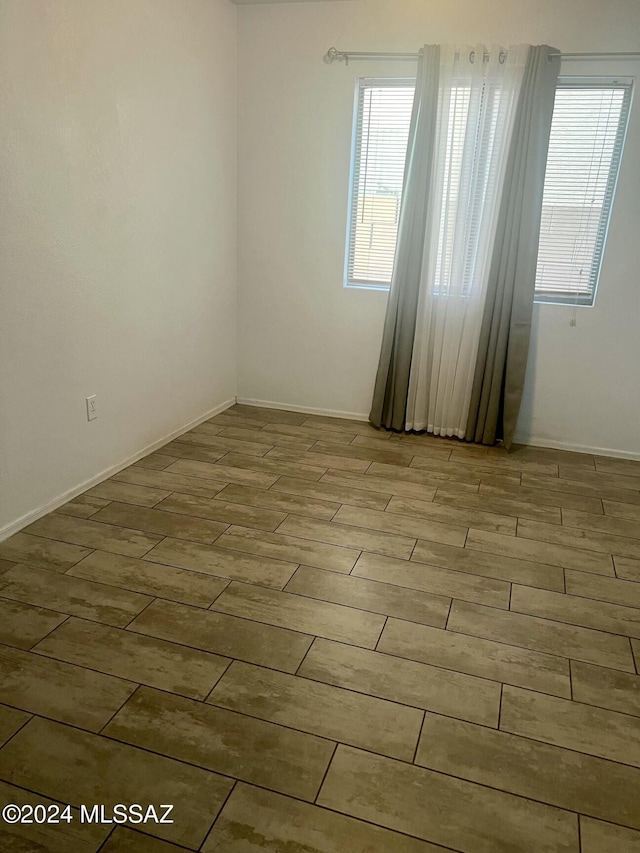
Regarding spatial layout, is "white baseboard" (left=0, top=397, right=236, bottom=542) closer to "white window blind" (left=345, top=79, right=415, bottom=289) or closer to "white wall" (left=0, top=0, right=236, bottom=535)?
"white wall" (left=0, top=0, right=236, bottom=535)

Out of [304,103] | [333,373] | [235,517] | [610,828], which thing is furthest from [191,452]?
[610,828]

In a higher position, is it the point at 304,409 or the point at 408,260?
the point at 408,260

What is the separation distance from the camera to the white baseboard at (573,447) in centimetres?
382

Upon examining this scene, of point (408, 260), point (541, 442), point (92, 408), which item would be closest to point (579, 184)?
point (408, 260)

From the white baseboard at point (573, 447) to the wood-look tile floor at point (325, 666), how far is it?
667mm

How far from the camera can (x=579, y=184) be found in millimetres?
3543

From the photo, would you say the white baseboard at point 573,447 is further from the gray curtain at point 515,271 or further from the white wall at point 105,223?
the white wall at point 105,223

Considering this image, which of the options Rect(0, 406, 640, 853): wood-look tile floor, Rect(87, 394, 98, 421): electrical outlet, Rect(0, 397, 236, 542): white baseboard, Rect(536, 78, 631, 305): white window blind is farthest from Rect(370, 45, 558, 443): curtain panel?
Rect(87, 394, 98, 421): electrical outlet

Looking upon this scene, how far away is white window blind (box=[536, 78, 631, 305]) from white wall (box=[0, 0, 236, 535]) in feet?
6.53

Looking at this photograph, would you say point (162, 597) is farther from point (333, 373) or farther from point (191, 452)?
point (333, 373)

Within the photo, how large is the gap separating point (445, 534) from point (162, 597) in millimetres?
1250

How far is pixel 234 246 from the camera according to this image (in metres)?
4.21

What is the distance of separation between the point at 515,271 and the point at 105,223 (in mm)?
2221

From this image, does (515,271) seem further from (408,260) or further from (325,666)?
(325,666)
